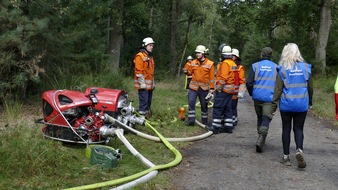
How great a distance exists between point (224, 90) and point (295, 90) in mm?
2739

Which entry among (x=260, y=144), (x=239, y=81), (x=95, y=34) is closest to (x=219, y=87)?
(x=239, y=81)

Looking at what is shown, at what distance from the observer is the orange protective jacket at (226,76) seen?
855cm

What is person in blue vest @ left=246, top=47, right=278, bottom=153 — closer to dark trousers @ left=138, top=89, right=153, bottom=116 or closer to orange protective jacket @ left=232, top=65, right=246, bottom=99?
orange protective jacket @ left=232, top=65, right=246, bottom=99

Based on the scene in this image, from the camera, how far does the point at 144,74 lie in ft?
29.9

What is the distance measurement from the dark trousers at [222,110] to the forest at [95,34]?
4761 mm

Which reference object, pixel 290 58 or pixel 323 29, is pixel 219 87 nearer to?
pixel 290 58

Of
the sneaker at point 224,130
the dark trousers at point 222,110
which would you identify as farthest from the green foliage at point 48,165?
the sneaker at point 224,130

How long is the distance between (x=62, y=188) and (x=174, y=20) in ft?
79.4

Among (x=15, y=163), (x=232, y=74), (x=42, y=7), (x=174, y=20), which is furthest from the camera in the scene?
(x=174, y=20)

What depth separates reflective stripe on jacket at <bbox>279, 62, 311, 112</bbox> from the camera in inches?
235

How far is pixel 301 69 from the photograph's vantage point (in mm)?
6043

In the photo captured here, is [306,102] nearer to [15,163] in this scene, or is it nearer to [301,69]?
[301,69]

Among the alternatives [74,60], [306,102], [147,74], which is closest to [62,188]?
[306,102]

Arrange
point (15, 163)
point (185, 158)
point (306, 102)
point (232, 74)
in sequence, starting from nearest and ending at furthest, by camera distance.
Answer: point (15, 163)
point (306, 102)
point (185, 158)
point (232, 74)
